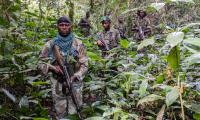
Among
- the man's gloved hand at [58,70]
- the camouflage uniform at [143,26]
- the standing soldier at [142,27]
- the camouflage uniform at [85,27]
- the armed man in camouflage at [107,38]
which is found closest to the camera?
the man's gloved hand at [58,70]

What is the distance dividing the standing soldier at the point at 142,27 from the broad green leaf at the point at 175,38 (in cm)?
1122

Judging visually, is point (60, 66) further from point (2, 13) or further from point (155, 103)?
point (155, 103)

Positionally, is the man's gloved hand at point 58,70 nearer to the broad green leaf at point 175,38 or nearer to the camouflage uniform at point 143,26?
the broad green leaf at point 175,38

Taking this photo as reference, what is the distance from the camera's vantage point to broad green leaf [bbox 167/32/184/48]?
7.35ft

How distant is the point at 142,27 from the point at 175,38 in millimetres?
12458

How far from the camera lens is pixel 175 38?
2271mm

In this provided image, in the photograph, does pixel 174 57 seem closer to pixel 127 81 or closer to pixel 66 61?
pixel 127 81

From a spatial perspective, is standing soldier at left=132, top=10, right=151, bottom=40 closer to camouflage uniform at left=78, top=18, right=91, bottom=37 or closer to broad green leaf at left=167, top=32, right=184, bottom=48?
camouflage uniform at left=78, top=18, right=91, bottom=37

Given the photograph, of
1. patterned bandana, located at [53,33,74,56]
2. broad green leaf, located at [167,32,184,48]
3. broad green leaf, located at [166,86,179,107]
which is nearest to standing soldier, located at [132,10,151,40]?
patterned bandana, located at [53,33,74,56]

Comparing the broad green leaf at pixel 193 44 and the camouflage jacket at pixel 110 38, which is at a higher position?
the broad green leaf at pixel 193 44

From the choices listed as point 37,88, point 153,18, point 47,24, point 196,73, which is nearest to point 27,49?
point 37,88

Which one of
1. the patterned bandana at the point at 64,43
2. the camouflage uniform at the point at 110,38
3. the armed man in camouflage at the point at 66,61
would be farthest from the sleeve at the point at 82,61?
the camouflage uniform at the point at 110,38

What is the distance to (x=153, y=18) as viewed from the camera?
678 inches

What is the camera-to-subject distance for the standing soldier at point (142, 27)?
13827mm
